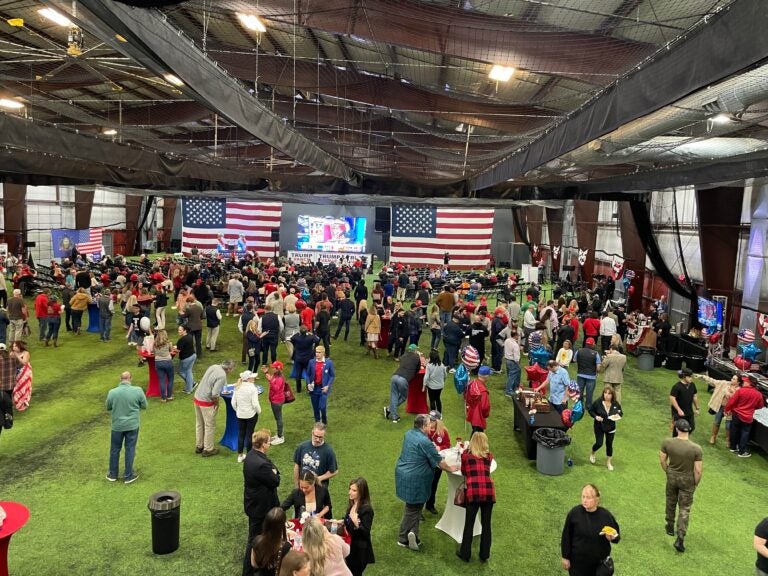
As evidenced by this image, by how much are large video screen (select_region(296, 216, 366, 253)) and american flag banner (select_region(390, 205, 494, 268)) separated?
2527 millimetres

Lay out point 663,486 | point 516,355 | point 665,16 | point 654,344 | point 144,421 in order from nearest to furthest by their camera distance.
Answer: point 665,16, point 663,486, point 144,421, point 516,355, point 654,344

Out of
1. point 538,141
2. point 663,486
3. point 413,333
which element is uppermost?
point 538,141

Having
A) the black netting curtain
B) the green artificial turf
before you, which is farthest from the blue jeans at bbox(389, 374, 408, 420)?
the black netting curtain

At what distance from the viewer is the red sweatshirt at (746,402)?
8.29m

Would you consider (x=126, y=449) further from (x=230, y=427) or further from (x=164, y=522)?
(x=164, y=522)

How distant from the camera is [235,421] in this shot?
25.6 feet

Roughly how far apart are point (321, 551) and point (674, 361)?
12372mm

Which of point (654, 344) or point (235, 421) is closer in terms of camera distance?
point (235, 421)

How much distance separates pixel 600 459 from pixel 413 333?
17.9 feet

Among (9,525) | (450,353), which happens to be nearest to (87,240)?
(450,353)

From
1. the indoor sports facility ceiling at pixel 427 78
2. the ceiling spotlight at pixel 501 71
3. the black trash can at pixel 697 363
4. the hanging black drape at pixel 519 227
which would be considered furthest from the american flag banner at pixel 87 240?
the black trash can at pixel 697 363

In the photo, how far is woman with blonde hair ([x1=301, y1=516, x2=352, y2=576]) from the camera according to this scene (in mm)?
3828

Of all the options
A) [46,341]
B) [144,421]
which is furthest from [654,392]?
[46,341]

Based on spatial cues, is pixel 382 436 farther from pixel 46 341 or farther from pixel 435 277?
pixel 435 277
